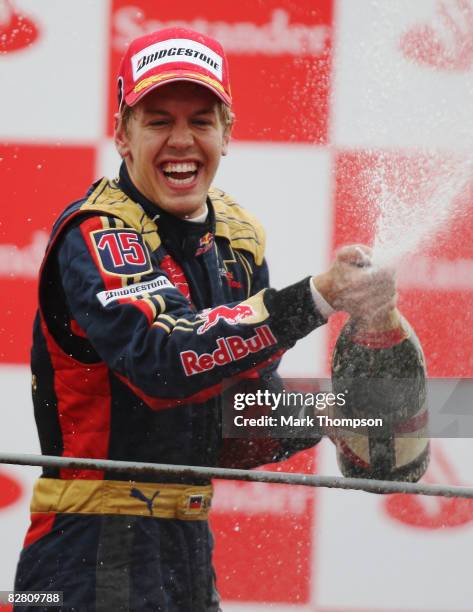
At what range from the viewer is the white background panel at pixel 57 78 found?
219cm

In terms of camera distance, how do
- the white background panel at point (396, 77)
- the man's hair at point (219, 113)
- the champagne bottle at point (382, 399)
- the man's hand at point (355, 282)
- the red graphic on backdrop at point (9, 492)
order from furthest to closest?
→ 1. the red graphic on backdrop at point (9, 492)
2. the white background panel at point (396, 77)
3. the man's hair at point (219, 113)
4. the champagne bottle at point (382, 399)
5. the man's hand at point (355, 282)

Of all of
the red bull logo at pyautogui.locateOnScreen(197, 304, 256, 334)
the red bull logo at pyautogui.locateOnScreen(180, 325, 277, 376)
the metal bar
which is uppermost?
the red bull logo at pyautogui.locateOnScreen(197, 304, 256, 334)

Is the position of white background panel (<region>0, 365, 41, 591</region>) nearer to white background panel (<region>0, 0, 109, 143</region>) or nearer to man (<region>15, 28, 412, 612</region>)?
white background panel (<region>0, 0, 109, 143</region>)

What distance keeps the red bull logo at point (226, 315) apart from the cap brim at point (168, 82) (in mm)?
319

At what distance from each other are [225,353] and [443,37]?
1.10 meters

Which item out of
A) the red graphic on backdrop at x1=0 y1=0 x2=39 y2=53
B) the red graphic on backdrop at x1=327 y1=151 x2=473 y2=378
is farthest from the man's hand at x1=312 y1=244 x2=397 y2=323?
the red graphic on backdrop at x1=0 y1=0 x2=39 y2=53

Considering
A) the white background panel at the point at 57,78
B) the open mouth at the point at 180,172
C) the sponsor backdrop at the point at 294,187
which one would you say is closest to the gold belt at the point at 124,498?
the open mouth at the point at 180,172

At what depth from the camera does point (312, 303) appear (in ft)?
4.31

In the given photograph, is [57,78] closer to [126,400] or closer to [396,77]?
[396,77]

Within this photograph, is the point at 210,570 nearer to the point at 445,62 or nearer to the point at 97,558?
the point at 97,558

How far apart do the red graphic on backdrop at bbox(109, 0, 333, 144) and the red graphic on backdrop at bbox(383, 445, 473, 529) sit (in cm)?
68

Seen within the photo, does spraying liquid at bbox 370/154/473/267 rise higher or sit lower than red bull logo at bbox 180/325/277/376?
higher

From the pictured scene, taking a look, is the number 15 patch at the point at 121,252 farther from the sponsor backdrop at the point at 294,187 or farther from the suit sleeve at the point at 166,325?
the sponsor backdrop at the point at 294,187

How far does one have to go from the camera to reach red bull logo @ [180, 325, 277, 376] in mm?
1314
